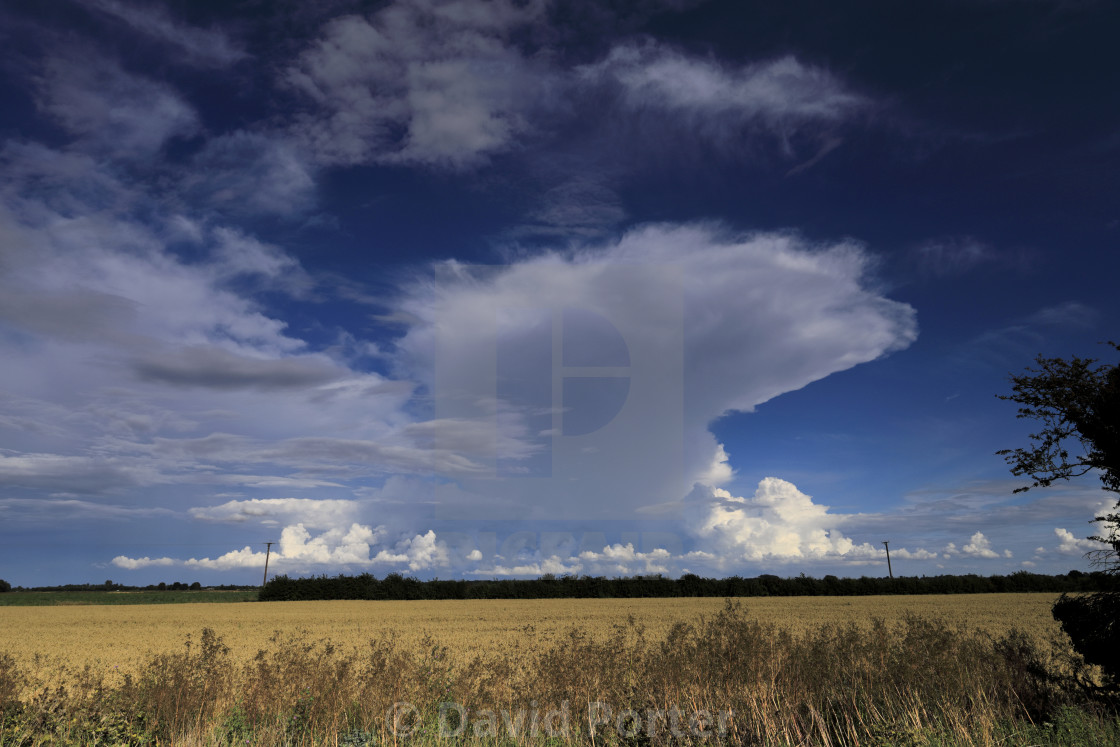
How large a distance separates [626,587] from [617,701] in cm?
7357

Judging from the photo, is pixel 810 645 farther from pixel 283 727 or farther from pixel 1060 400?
pixel 283 727

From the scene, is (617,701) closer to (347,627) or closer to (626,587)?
(347,627)

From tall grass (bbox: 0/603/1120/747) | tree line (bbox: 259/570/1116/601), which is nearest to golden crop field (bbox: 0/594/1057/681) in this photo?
tall grass (bbox: 0/603/1120/747)

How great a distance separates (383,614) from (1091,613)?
49104 millimetres

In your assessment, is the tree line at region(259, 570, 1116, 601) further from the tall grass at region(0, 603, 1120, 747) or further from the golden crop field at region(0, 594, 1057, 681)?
the tall grass at region(0, 603, 1120, 747)

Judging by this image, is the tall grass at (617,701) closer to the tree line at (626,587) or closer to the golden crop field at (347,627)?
the golden crop field at (347,627)

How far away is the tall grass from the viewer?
7887 mm

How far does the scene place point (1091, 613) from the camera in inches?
363

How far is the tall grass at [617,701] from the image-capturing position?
7887mm

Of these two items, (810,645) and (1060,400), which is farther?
(810,645)

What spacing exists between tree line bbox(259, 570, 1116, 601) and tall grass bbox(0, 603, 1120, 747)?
70537mm

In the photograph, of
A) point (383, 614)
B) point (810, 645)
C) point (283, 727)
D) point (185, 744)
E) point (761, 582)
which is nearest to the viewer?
point (185, 744)

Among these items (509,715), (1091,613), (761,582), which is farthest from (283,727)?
(761,582)

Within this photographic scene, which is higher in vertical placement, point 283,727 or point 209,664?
point 209,664
